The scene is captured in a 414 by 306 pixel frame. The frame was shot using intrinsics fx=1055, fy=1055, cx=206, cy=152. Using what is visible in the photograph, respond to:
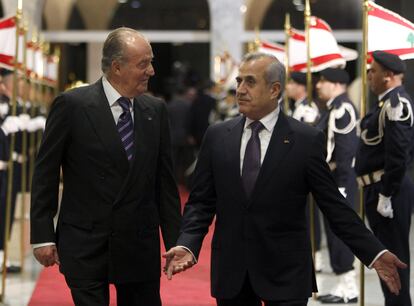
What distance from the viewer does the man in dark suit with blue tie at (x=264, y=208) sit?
4.44 m

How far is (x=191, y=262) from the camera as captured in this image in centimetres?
445

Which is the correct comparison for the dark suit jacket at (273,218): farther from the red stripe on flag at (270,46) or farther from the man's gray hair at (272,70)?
the red stripe on flag at (270,46)

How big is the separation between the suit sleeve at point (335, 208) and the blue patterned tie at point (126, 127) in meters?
0.83

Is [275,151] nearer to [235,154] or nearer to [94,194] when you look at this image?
[235,154]

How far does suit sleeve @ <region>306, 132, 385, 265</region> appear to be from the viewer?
4484mm

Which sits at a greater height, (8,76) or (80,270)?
(8,76)

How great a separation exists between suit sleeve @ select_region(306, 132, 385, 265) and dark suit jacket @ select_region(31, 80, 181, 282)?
0.78m

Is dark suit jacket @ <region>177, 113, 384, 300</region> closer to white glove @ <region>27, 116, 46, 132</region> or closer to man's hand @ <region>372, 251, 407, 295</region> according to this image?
man's hand @ <region>372, 251, 407, 295</region>

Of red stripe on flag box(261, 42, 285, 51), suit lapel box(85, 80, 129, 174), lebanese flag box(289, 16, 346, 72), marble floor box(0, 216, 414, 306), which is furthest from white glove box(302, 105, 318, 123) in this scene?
suit lapel box(85, 80, 129, 174)

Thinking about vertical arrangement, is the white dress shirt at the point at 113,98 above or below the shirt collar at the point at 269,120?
above

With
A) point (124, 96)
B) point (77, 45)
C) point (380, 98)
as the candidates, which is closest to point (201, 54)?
point (77, 45)

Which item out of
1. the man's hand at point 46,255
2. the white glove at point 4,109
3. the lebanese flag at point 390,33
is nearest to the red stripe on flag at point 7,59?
the white glove at point 4,109

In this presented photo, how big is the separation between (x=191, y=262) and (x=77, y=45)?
20.8m

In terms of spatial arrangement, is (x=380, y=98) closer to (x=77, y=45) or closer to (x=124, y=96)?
(x=124, y=96)
